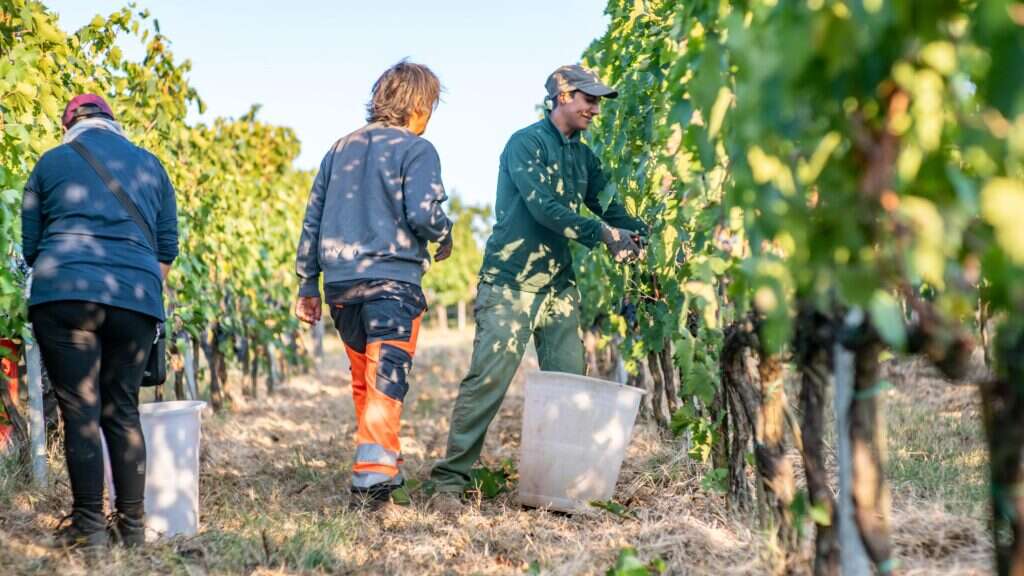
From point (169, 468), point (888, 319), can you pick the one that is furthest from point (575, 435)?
point (888, 319)

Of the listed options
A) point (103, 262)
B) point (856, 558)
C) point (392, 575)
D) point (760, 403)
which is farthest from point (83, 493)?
point (856, 558)

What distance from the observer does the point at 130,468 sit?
296cm

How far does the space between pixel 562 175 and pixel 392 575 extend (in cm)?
177

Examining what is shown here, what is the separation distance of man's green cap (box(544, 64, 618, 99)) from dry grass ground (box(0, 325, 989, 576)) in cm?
144

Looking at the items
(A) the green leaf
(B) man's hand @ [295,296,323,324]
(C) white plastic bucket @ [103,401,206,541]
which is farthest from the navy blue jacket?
(A) the green leaf

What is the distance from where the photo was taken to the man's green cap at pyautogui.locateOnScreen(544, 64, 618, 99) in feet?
12.2

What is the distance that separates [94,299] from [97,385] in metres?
0.27

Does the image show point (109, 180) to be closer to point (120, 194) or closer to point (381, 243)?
point (120, 194)

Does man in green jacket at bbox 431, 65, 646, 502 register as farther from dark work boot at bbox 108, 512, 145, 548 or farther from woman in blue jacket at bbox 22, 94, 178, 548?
woman in blue jacket at bbox 22, 94, 178, 548

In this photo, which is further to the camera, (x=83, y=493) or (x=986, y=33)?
(x=83, y=493)

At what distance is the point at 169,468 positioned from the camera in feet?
10.4

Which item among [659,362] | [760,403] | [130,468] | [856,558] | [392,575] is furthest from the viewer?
[659,362]

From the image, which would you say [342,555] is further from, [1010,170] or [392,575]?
[1010,170]

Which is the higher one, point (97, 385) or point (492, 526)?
point (97, 385)
